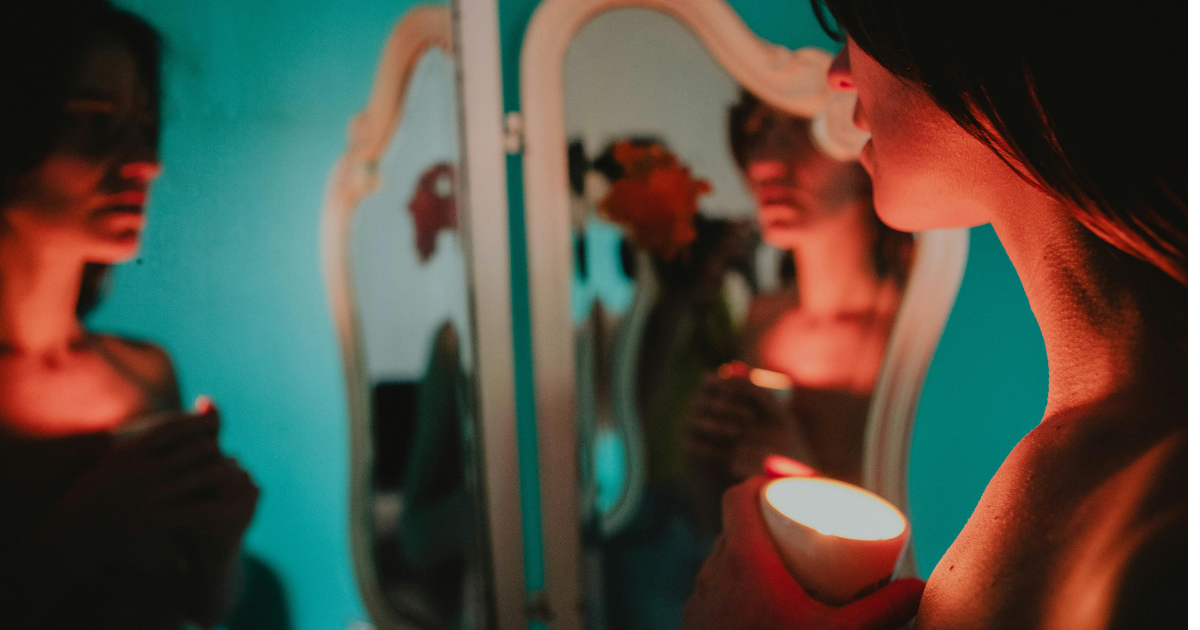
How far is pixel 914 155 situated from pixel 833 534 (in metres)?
0.21

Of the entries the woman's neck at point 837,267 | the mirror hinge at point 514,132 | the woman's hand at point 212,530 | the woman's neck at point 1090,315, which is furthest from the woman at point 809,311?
the woman's hand at point 212,530

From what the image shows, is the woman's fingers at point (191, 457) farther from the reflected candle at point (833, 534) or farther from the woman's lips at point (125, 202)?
the reflected candle at point (833, 534)

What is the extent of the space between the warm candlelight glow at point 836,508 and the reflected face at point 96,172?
16.4 inches

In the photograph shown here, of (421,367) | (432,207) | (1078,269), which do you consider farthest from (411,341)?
(1078,269)

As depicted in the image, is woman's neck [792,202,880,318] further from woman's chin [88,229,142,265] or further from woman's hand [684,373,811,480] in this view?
woman's chin [88,229,142,265]

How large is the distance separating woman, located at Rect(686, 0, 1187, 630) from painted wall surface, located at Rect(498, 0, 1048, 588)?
14 millimetres

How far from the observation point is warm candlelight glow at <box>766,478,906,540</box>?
0.32 metres

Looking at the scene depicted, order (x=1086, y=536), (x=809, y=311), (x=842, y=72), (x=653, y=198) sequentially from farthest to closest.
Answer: (x=653, y=198)
(x=809, y=311)
(x=842, y=72)
(x=1086, y=536)

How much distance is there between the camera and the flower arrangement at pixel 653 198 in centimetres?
52

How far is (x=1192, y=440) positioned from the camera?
23 cm

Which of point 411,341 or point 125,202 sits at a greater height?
point 125,202

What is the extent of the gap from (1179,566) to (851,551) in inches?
4.8

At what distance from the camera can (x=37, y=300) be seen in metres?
0.31

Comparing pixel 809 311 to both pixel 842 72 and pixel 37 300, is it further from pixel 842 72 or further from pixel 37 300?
pixel 37 300
